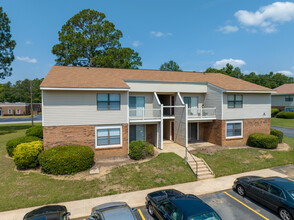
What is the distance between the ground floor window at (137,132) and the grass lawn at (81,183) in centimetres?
519

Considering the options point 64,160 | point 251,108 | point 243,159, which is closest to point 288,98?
point 251,108

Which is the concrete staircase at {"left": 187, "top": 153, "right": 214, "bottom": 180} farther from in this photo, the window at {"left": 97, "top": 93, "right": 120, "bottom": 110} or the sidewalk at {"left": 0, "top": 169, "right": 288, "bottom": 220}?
the window at {"left": 97, "top": 93, "right": 120, "bottom": 110}

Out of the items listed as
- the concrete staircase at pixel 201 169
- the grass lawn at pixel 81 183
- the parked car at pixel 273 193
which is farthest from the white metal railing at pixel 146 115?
the parked car at pixel 273 193

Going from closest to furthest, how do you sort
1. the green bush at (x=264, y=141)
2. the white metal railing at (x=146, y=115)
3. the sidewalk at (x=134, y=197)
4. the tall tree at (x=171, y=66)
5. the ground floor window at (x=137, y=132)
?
the sidewalk at (x=134, y=197), the white metal railing at (x=146, y=115), the green bush at (x=264, y=141), the ground floor window at (x=137, y=132), the tall tree at (x=171, y=66)

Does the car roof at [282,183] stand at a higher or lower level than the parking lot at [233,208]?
higher

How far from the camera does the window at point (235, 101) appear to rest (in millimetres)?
18628

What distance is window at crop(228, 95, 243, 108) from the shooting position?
18.6 m

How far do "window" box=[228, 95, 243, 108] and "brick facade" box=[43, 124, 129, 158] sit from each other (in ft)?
37.9

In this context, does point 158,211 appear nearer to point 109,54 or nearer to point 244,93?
point 244,93

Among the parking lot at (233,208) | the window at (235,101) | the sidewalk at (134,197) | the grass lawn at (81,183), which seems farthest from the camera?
the window at (235,101)

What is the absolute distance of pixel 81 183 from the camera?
36.9 feet

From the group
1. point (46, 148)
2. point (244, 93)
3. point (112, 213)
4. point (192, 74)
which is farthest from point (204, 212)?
point (192, 74)

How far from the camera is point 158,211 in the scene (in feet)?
25.1

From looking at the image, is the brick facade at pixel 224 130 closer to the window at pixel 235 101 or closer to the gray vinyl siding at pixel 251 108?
the gray vinyl siding at pixel 251 108
